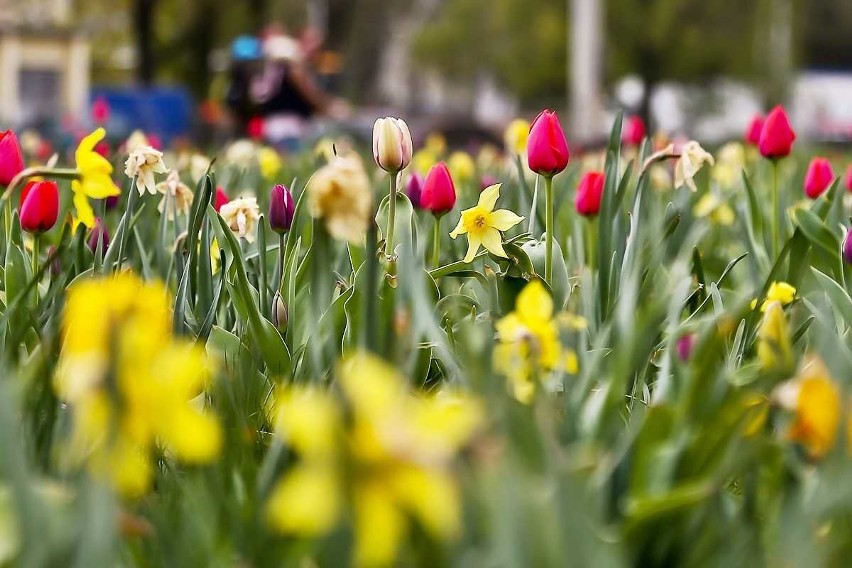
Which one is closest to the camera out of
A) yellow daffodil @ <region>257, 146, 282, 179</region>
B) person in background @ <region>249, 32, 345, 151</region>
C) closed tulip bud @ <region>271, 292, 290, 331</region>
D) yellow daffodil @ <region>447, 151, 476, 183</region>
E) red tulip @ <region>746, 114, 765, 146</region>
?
closed tulip bud @ <region>271, 292, 290, 331</region>

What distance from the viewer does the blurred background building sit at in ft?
47.3

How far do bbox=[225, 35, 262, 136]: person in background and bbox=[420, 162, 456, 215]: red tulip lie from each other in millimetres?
8701

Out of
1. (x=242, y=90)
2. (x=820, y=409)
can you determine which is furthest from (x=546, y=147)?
(x=242, y=90)

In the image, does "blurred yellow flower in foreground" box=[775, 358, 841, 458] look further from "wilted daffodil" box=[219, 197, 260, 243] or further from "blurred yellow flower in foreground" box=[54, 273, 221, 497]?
"wilted daffodil" box=[219, 197, 260, 243]

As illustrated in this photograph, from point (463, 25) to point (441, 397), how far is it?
3918 centimetres

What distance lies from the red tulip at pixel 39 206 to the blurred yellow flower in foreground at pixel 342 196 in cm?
79

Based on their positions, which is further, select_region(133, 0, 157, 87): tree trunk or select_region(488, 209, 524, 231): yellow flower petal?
select_region(133, 0, 157, 87): tree trunk

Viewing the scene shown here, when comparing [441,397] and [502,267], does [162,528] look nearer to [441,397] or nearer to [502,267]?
[441,397]

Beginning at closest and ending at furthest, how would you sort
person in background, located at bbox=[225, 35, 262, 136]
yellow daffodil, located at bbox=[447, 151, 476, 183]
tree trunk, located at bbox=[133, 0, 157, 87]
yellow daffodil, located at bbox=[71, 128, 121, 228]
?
yellow daffodil, located at bbox=[71, 128, 121, 228]
yellow daffodil, located at bbox=[447, 151, 476, 183]
person in background, located at bbox=[225, 35, 262, 136]
tree trunk, located at bbox=[133, 0, 157, 87]

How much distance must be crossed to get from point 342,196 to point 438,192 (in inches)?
32.9

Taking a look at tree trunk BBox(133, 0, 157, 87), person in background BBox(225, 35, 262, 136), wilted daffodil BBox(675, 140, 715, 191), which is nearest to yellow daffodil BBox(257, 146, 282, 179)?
wilted daffodil BBox(675, 140, 715, 191)

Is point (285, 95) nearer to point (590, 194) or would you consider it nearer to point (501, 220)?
point (590, 194)

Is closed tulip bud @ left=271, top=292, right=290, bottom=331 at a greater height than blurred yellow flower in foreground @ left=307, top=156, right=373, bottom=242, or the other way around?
blurred yellow flower in foreground @ left=307, top=156, right=373, bottom=242

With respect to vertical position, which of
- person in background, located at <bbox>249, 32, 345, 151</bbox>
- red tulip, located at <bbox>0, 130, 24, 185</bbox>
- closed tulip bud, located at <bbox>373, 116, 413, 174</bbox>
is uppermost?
closed tulip bud, located at <bbox>373, 116, 413, 174</bbox>
